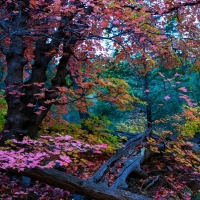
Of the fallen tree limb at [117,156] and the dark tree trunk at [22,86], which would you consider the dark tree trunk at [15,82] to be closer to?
the dark tree trunk at [22,86]

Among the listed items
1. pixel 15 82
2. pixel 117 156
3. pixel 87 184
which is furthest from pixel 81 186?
pixel 15 82

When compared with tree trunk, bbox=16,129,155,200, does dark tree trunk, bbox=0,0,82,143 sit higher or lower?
higher

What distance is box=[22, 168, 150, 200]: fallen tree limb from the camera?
442 cm

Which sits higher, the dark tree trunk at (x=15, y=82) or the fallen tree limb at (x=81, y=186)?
the dark tree trunk at (x=15, y=82)

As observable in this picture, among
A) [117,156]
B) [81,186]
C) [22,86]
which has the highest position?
[22,86]

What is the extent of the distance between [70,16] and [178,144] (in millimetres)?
5477

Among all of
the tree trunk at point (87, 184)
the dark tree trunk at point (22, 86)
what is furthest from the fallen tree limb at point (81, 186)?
the dark tree trunk at point (22, 86)

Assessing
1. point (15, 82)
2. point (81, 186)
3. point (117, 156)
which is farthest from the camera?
point (117, 156)

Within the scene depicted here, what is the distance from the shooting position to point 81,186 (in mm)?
4566

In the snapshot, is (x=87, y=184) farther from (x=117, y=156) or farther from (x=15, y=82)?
(x=15, y=82)

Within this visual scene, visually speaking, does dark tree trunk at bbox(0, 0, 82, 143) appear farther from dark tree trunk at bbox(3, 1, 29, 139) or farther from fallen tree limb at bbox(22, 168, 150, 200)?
fallen tree limb at bbox(22, 168, 150, 200)

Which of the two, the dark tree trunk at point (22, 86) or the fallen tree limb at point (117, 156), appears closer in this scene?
the fallen tree limb at point (117, 156)

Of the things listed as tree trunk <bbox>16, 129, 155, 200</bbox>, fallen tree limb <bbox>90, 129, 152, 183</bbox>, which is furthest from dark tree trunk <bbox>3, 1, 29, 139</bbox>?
fallen tree limb <bbox>90, 129, 152, 183</bbox>

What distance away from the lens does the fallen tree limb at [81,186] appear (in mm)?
4422
